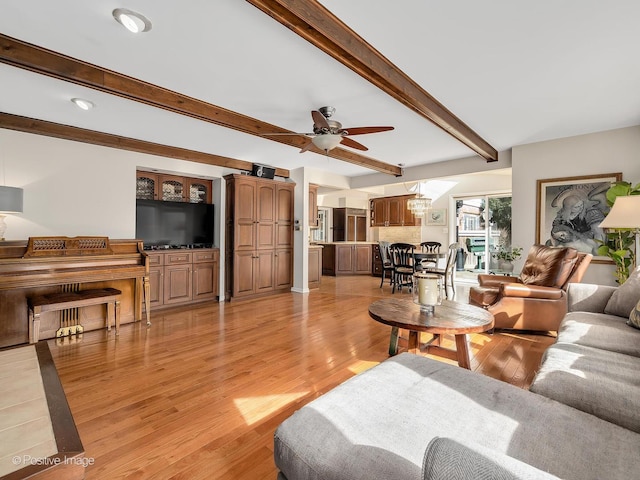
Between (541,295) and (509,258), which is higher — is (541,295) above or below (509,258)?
below

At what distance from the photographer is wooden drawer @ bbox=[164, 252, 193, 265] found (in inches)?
184

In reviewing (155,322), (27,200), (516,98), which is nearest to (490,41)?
(516,98)

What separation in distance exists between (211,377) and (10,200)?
2.77 metres

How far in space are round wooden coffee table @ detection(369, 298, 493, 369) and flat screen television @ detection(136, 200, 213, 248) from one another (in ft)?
12.0

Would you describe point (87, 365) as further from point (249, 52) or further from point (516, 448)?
point (516, 448)

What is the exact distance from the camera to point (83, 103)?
3.09 metres

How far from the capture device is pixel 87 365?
2664mm

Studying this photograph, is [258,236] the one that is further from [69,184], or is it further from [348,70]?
[348,70]

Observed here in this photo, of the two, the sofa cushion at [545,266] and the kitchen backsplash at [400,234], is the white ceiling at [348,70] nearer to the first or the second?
the sofa cushion at [545,266]

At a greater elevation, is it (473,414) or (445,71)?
(445,71)

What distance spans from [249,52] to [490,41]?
1.70m

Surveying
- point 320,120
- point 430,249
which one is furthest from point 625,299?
point 430,249

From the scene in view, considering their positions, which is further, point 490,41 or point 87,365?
point 87,365

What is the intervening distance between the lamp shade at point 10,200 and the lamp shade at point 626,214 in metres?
5.59
